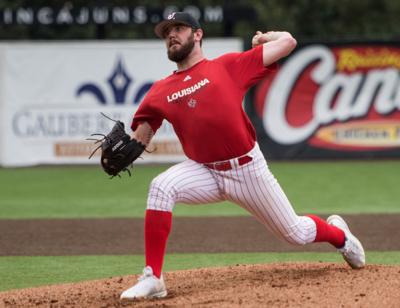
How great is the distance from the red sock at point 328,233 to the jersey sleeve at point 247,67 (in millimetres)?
1064

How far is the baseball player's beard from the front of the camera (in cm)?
598

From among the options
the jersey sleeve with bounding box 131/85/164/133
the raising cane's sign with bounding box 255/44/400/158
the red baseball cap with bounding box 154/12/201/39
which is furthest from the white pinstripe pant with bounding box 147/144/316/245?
the raising cane's sign with bounding box 255/44/400/158

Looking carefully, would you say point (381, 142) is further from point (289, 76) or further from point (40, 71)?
point (40, 71)

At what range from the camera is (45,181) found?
14.3m

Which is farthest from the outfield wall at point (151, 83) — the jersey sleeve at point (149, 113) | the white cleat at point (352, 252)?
the jersey sleeve at point (149, 113)

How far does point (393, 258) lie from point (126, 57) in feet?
30.4

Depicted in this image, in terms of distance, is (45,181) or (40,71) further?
(40,71)

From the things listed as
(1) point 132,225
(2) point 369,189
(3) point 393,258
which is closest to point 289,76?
(2) point 369,189

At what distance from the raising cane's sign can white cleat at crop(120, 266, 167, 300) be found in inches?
418

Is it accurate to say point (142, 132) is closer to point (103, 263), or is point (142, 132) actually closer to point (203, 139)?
point (203, 139)

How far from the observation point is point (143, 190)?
13141mm

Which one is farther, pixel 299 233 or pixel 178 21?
pixel 299 233

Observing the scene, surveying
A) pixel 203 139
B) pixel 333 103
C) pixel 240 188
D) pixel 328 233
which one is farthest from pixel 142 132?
pixel 333 103

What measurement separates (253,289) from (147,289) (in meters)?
0.64
